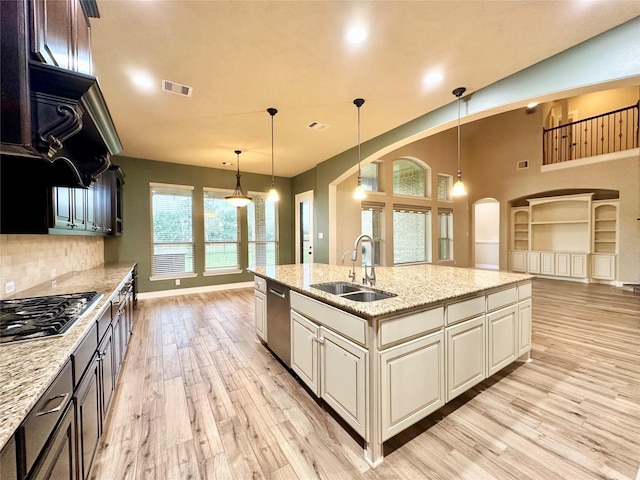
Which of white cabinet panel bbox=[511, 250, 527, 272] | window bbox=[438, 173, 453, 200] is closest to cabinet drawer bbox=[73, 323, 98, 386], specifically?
window bbox=[438, 173, 453, 200]

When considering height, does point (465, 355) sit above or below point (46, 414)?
below

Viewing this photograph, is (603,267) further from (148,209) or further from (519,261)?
(148,209)

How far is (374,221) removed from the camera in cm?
650

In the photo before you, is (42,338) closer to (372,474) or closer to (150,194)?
(372,474)

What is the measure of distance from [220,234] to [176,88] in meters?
3.86

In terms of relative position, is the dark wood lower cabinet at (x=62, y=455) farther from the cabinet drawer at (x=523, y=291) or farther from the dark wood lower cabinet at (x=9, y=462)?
the cabinet drawer at (x=523, y=291)

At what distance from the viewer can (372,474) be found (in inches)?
57.6

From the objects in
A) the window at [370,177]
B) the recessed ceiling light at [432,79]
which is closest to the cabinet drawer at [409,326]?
the recessed ceiling light at [432,79]

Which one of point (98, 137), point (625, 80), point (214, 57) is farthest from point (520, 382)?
point (214, 57)

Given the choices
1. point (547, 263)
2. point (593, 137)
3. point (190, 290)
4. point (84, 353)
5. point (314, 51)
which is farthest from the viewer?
point (547, 263)

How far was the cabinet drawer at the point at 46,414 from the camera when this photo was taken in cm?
78

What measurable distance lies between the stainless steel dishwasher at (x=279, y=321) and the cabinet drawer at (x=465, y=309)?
1335 millimetres

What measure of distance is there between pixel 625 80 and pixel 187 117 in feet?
14.3

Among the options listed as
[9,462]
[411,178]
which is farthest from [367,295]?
[411,178]
